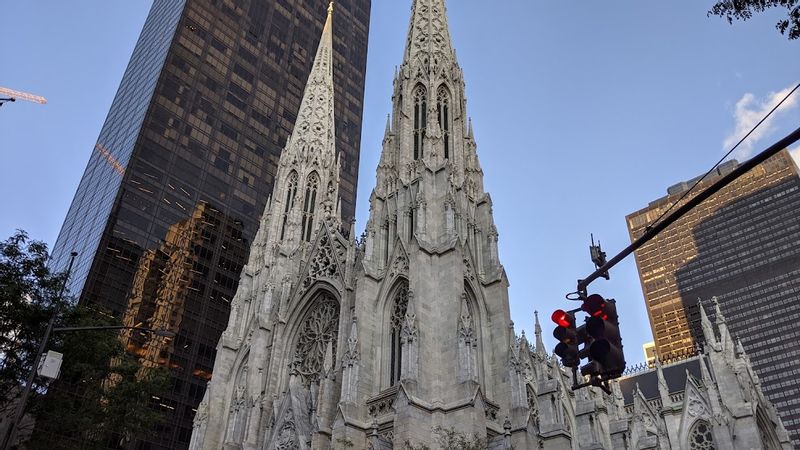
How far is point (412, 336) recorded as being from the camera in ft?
84.2

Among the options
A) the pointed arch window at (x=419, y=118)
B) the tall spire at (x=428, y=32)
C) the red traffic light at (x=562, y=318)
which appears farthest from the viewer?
the tall spire at (x=428, y=32)

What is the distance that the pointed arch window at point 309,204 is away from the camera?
41.7 m

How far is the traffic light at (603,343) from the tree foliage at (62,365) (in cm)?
1922

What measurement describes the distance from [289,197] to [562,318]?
36.0 meters

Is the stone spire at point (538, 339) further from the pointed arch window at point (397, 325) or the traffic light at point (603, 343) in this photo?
the traffic light at point (603, 343)

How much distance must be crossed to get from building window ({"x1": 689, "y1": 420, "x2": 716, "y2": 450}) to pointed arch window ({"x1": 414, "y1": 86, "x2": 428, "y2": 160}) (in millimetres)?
24273

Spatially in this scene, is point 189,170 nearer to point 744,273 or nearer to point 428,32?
point 428,32

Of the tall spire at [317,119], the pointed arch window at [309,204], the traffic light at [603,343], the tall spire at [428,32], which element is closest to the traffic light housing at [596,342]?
the traffic light at [603,343]

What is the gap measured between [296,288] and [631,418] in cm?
2321

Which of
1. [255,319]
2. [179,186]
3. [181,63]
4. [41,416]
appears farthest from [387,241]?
[181,63]

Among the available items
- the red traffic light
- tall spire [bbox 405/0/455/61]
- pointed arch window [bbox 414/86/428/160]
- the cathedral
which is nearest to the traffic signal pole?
the red traffic light

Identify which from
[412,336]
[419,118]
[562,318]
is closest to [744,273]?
[419,118]

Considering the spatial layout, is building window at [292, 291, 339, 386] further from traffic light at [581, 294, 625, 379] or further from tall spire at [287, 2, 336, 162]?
traffic light at [581, 294, 625, 379]

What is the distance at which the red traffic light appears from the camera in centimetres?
870
